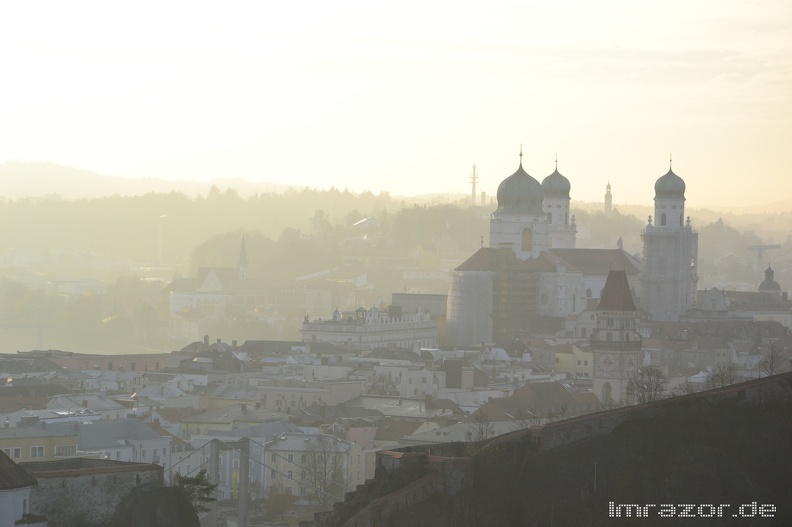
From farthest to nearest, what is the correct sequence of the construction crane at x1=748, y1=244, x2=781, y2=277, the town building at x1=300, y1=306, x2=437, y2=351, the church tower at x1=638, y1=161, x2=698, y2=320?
1. the construction crane at x1=748, y1=244, x2=781, y2=277
2. the church tower at x1=638, y1=161, x2=698, y2=320
3. the town building at x1=300, y1=306, x2=437, y2=351

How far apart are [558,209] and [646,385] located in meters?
53.3

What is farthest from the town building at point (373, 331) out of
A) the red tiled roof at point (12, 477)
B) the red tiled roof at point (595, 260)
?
the red tiled roof at point (12, 477)

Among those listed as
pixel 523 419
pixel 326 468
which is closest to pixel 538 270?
pixel 523 419

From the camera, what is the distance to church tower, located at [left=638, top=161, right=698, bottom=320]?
107 metres

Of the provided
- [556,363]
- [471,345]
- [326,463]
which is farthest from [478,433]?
[471,345]

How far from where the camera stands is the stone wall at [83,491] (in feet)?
103

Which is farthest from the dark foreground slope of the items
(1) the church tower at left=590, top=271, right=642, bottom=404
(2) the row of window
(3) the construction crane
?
(3) the construction crane

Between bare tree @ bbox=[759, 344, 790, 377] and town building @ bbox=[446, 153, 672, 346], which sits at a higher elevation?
town building @ bbox=[446, 153, 672, 346]

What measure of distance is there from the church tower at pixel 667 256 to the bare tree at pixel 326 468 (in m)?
54.5

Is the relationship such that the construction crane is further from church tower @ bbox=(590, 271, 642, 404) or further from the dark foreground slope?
the dark foreground slope

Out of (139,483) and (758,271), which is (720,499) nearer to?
(139,483)

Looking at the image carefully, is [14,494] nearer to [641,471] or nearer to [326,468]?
[641,471]

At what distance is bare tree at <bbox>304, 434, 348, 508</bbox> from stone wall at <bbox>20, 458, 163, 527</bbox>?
16.9 metres

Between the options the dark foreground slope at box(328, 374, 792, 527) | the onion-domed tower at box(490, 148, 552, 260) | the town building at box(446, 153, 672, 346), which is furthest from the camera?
the onion-domed tower at box(490, 148, 552, 260)
